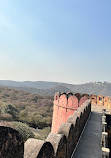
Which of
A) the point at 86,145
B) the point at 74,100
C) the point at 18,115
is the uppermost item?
the point at 74,100

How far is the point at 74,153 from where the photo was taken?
153 inches

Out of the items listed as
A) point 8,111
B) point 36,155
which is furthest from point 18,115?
point 36,155

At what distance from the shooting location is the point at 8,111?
25.5m

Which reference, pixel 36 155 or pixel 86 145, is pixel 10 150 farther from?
pixel 86 145

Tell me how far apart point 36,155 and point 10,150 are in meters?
0.48

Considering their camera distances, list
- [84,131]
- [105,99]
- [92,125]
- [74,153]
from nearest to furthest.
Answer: [74,153]
[84,131]
[92,125]
[105,99]

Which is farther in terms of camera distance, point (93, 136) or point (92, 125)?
point (92, 125)

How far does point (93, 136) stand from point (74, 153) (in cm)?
160

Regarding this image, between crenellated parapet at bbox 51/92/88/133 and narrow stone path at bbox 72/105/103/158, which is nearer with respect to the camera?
narrow stone path at bbox 72/105/103/158

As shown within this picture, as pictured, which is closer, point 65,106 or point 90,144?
point 90,144

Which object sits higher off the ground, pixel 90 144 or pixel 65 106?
pixel 65 106

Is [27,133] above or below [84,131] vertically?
below

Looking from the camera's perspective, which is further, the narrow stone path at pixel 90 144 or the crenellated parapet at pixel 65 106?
the crenellated parapet at pixel 65 106

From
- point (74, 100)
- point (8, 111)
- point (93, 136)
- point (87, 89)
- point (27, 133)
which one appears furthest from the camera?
point (87, 89)
